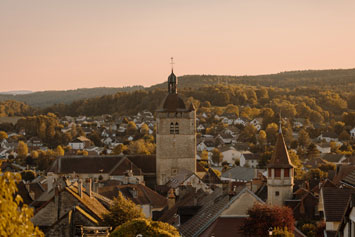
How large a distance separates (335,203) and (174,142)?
41617 millimetres

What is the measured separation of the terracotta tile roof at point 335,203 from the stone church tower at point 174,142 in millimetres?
40927

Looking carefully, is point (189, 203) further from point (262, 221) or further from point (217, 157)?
point (217, 157)

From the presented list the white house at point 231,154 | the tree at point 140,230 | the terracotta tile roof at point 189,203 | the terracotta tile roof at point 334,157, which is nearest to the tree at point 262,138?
the white house at point 231,154

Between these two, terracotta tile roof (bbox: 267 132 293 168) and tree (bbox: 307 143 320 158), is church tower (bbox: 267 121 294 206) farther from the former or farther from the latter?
tree (bbox: 307 143 320 158)

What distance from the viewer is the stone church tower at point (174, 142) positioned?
208ft

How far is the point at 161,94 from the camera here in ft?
607

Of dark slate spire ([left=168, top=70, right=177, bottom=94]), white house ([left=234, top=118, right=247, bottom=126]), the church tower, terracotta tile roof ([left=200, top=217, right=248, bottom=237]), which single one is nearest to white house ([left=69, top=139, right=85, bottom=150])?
white house ([left=234, top=118, right=247, bottom=126])

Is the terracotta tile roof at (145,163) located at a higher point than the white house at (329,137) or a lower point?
higher

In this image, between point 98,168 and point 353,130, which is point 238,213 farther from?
point 353,130

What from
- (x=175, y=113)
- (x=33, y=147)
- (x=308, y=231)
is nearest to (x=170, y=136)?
(x=175, y=113)

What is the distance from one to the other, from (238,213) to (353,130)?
106613 mm

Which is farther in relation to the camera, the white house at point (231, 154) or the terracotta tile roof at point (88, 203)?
the white house at point (231, 154)

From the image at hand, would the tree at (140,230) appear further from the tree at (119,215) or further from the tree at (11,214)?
the tree at (11,214)

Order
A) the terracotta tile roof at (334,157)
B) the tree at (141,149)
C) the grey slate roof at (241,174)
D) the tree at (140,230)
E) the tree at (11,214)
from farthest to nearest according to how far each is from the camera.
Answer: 1. the tree at (141,149)
2. the terracotta tile roof at (334,157)
3. the grey slate roof at (241,174)
4. the tree at (140,230)
5. the tree at (11,214)
